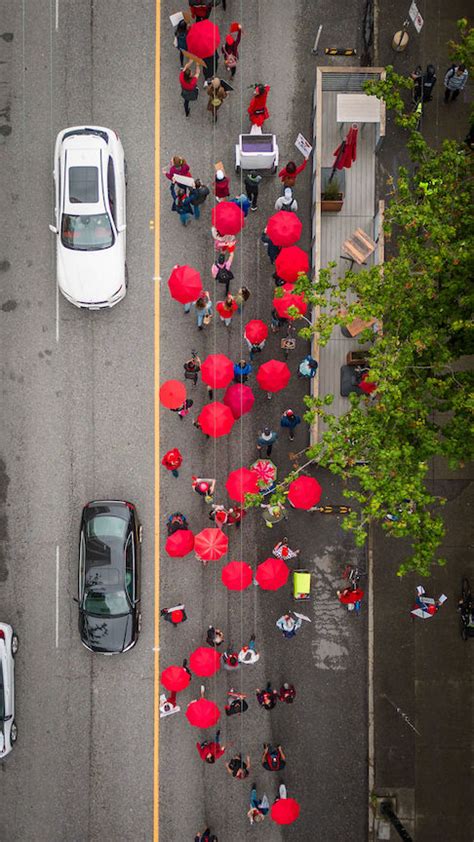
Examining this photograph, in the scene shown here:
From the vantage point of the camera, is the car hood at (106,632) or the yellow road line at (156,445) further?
the yellow road line at (156,445)

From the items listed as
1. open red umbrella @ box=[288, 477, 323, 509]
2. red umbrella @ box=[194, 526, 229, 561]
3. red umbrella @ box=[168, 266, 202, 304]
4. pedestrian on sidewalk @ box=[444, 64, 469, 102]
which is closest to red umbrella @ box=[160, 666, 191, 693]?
red umbrella @ box=[194, 526, 229, 561]

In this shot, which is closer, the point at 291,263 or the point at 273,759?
the point at 291,263

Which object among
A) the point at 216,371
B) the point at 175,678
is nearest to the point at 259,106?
the point at 216,371

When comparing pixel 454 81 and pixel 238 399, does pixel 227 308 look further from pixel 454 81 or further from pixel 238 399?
pixel 454 81

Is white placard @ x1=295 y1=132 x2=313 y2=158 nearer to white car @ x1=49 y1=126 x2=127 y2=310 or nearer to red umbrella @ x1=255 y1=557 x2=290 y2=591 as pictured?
white car @ x1=49 y1=126 x2=127 y2=310

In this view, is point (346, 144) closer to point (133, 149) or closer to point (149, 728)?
point (133, 149)

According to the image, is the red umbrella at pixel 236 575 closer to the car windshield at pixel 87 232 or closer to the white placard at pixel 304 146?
the car windshield at pixel 87 232

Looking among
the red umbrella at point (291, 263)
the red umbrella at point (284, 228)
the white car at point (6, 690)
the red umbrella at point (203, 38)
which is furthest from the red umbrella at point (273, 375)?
the white car at point (6, 690)
